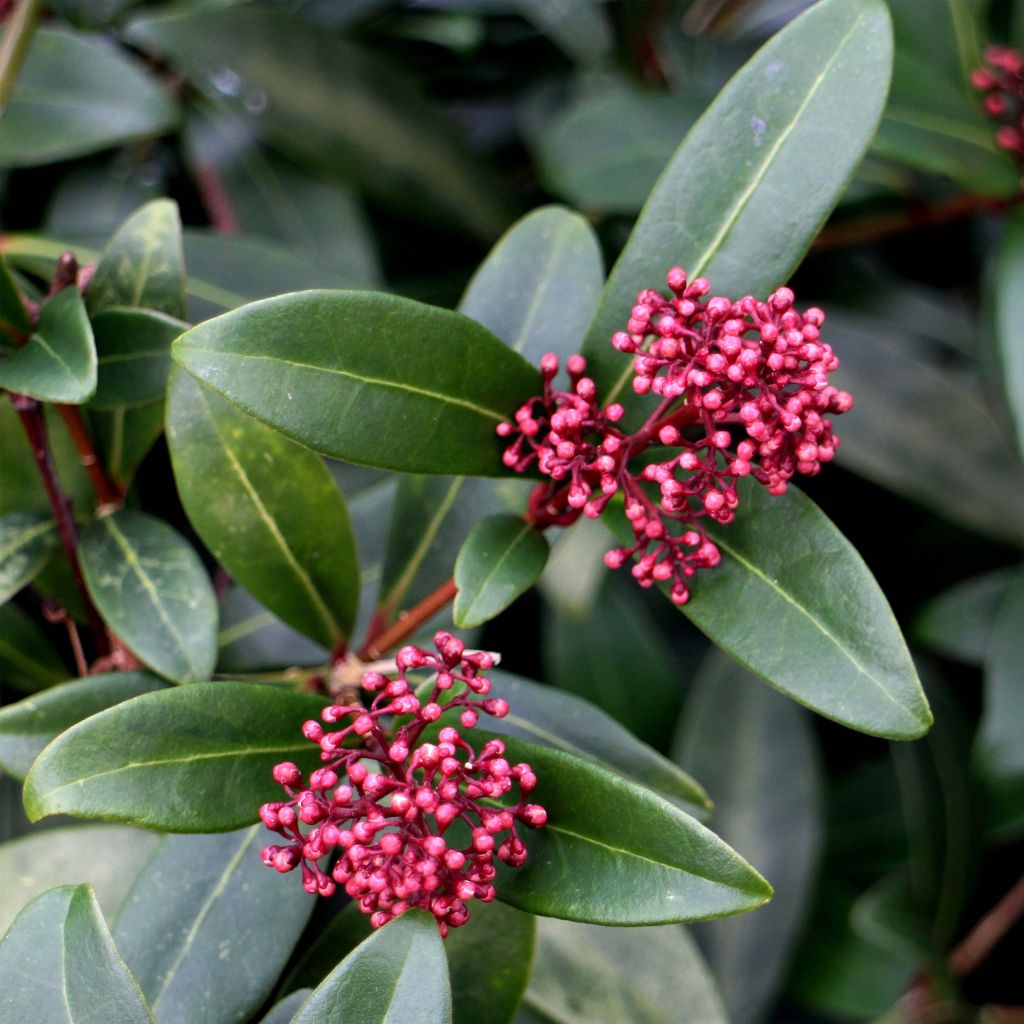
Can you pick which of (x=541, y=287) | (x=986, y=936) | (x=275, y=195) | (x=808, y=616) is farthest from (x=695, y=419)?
(x=986, y=936)

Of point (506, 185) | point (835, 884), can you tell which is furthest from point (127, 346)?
point (835, 884)

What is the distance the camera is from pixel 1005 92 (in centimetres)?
169

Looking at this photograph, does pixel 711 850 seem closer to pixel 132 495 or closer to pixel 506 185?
pixel 132 495

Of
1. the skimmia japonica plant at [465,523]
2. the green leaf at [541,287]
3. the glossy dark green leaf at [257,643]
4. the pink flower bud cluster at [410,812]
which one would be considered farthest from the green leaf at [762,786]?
the pink flower bud cluster at [410,812]

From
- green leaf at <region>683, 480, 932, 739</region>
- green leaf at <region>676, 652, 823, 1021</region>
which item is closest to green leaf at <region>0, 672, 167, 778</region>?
Result: green leaf at <region>683, 480, 932, 739</region>

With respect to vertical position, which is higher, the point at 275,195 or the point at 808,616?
the point at 808,616

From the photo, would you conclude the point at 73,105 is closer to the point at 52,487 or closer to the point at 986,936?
the point at 52,487

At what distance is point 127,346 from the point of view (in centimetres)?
114

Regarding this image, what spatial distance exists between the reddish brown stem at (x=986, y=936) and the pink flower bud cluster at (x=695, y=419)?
1500 millimetres

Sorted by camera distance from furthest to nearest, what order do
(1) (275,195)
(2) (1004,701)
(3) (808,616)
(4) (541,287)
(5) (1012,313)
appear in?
(1) (275,195) → (2) (1004,701) → (5) (1012,313) → (4) (541,287) → (3) (808,616)

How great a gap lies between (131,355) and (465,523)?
1.35 feet

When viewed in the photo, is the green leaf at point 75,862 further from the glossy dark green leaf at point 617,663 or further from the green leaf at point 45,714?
the glossy dark green leaf at point 617,663

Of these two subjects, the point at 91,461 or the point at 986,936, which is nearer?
the point at 91,461

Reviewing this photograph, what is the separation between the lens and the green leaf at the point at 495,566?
39.6 inches
